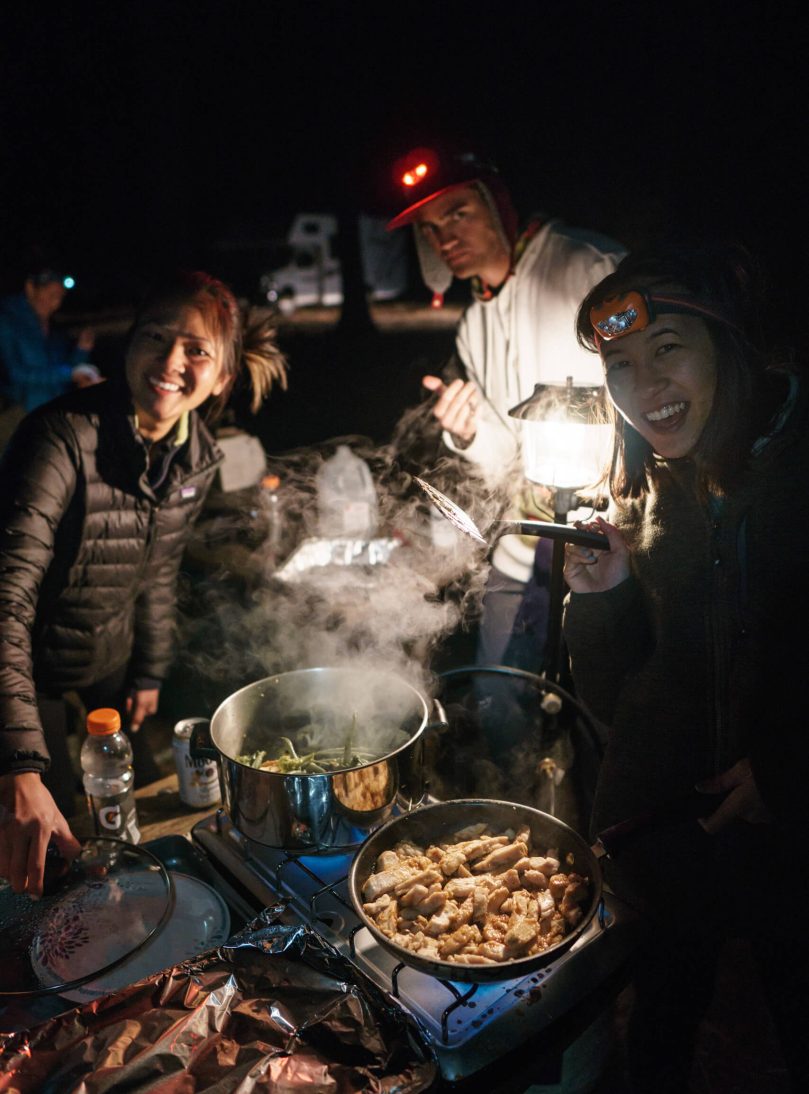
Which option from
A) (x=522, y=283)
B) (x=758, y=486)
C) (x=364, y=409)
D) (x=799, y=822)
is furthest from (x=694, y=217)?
(x=364, y=409)

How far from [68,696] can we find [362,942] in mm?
2292

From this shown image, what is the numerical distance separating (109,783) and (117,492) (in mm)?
1323

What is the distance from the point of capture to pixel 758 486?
1886 millimetres

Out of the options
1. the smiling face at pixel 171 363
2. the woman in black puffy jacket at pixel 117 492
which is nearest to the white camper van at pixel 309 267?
the woman in black puffy jacket at pixel 117 492

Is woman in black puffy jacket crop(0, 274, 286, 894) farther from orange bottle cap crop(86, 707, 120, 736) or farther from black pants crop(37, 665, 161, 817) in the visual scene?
orange bottle cap crop(86, 707, 120, 736)

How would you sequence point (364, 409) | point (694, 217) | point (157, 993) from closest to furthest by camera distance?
point (157, 993)
point (694, 217)
point (364, 409)

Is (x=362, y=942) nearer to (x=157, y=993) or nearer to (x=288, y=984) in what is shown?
(x=288, y=984)

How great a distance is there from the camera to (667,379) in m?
1.97

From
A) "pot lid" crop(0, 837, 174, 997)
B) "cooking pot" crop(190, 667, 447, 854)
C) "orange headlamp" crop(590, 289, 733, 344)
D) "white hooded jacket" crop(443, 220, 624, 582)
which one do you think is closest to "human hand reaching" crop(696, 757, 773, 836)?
"cooking pot" crop(190, 667, 447, 854)

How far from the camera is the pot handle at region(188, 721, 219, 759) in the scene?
1.93 metres

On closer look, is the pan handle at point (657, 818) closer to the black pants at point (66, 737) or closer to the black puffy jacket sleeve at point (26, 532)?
the black puffy jacket sleeve at point (26, 532)

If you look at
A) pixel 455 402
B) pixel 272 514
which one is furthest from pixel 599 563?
pixel 272 514

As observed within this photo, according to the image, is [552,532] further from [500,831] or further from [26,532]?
[26,532]

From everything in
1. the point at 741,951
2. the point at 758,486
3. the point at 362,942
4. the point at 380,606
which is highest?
the point at 758,486
